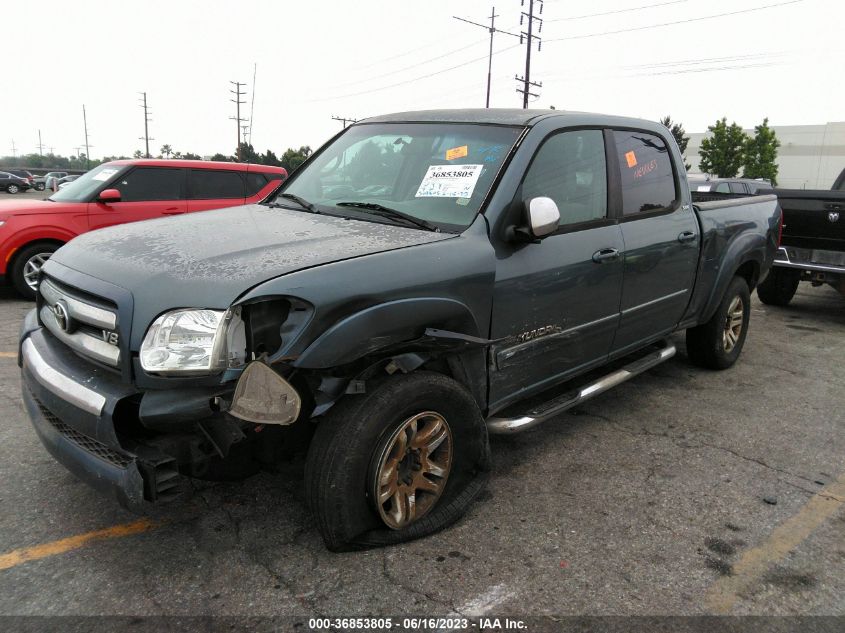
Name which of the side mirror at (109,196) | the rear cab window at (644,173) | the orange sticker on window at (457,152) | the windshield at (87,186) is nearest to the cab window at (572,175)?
the rear cab window at (644,173)

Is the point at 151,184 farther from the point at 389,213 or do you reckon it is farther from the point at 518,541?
the point at 518,541

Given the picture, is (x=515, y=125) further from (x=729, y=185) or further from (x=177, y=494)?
(x=729, y=185)

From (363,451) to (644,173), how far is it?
2.73m

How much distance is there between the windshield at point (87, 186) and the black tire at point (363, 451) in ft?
22.5

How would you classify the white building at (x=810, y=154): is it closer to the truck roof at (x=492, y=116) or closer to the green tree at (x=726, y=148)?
the green tree at (x=726, y=148)

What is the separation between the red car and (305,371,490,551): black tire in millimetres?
6317

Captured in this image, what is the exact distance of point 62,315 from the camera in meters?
2.67

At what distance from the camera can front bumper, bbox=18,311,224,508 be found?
87.1 inches

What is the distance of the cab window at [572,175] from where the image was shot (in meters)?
3.26

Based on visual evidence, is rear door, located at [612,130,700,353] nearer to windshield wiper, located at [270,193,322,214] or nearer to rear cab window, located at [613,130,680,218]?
rear cab window, located at [613,130,680,218]

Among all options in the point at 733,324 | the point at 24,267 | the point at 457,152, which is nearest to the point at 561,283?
the point at 457,152

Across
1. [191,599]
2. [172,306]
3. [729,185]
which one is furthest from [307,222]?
[729,185]

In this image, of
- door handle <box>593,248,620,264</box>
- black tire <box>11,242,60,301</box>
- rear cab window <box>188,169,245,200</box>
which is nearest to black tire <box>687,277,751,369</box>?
door handle <box>593,248,620,264</box>

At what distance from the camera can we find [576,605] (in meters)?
2.37
